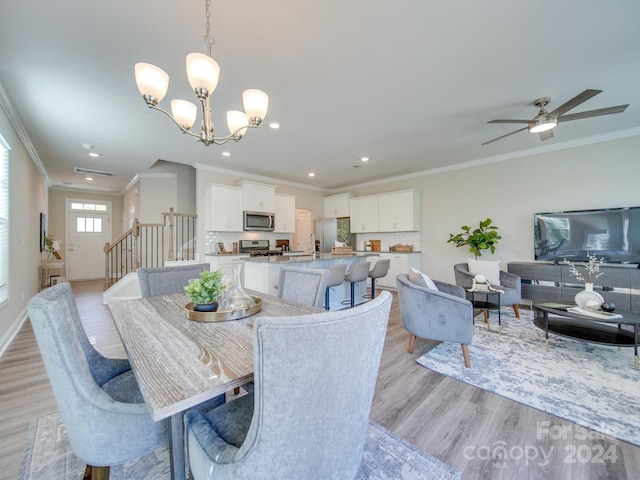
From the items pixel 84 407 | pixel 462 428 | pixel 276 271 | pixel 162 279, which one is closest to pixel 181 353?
pixel 84 407

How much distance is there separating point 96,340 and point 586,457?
15.0 ft

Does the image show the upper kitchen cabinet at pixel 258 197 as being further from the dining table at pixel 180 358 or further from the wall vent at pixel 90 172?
the dining table at pixel 180 358

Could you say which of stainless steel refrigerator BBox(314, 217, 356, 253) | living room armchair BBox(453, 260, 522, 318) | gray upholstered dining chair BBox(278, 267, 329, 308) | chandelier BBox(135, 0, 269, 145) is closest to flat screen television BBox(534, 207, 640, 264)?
living room armchair BBox(453, 260, 522, 318)

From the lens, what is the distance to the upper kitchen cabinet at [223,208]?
5.28 meters

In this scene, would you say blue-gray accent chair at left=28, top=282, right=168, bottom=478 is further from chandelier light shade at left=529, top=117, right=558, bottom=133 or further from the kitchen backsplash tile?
the kitchen backsplash tile

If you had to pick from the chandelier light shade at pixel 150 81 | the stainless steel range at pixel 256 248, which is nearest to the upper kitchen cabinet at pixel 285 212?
the stainless steel range at pixel 256 248

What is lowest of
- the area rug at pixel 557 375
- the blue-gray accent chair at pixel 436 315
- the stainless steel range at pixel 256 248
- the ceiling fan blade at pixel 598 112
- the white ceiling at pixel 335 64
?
the area rug at pixel 557 375

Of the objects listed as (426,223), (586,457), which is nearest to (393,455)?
(586,457)

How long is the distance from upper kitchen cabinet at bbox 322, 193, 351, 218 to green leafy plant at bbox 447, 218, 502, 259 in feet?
9.78

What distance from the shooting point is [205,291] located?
60.5 inches

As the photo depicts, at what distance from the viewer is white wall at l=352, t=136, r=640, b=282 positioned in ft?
12.9

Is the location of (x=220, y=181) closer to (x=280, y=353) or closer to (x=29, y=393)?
(x=29, y=393)

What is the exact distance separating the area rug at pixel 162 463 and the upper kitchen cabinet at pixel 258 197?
183 inches

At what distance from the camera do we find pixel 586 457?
1490mm
